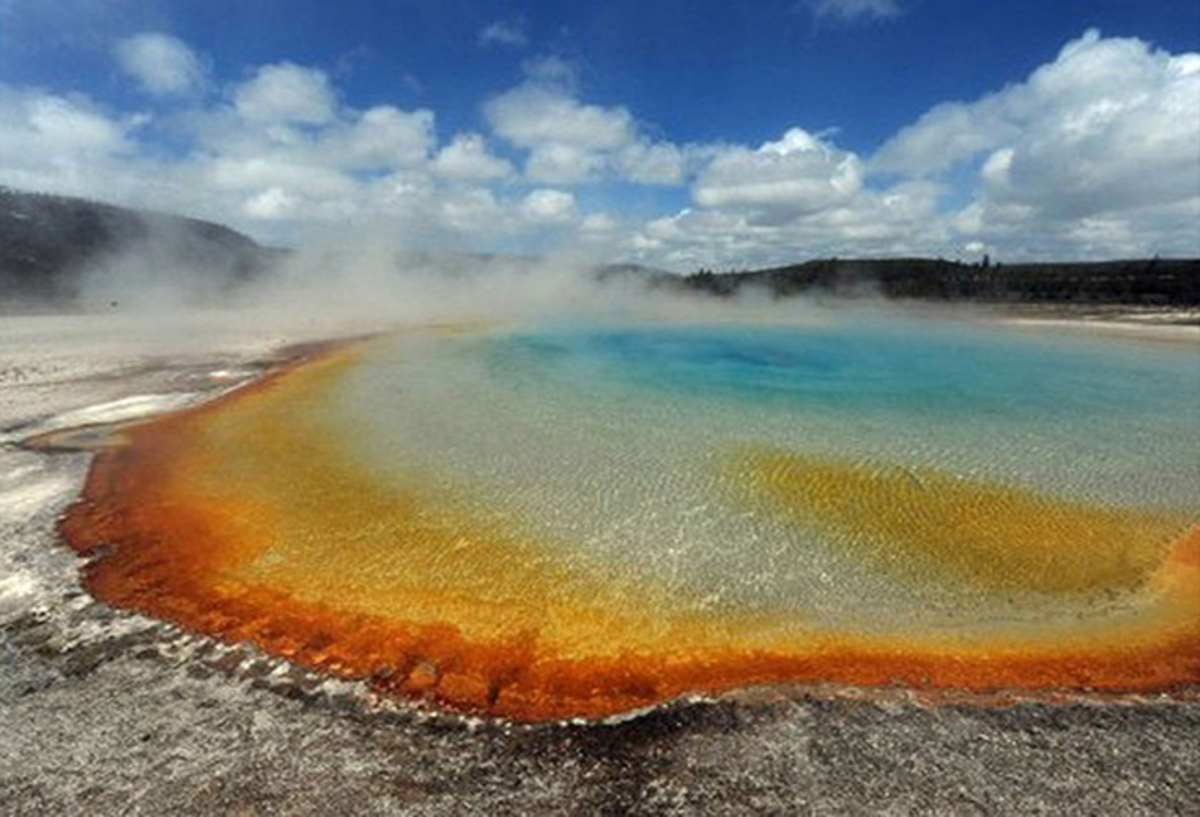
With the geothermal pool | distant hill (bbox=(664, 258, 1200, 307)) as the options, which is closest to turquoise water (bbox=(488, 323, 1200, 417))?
the geothermal pool

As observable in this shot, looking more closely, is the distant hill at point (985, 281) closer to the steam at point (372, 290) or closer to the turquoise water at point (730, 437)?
the steam at point (372, 290)

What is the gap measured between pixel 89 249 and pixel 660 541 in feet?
248

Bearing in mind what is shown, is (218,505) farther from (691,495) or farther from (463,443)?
(691,495)

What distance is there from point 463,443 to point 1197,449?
13.7 metres

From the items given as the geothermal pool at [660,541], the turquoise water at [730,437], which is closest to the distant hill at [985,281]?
the turquoise water at [730,437]

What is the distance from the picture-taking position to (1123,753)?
4.79 m

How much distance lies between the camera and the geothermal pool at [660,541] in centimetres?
609

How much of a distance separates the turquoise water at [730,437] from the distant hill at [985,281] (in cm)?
3726

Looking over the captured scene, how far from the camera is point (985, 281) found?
72.8 meters

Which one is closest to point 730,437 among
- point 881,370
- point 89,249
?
point 881,370

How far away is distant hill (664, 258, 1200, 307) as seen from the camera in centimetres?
5609

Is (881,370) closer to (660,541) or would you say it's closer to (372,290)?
(660,541)

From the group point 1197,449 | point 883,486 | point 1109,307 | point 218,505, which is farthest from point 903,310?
point 218,505

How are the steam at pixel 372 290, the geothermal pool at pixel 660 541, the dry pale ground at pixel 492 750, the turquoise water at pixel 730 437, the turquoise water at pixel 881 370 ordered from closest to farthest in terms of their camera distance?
1. the dry pale ground at pixel 492 750
2. the geothermal pool at pixel 660 541
3. the turquoise water at pixel 730 437
4. the turquoise water at pixel 881 370
5. the steam at pixel 372 290
